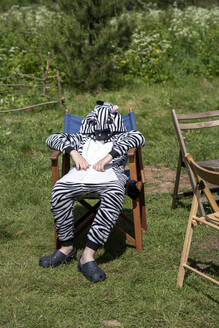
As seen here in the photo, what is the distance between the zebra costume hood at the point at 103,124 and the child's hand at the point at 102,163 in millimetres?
337

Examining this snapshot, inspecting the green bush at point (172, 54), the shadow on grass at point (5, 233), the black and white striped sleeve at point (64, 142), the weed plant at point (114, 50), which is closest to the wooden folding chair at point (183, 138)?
Answer: the black and white striped sleeve at point (64, 142)

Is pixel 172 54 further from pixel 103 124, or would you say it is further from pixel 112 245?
pixel 112 245

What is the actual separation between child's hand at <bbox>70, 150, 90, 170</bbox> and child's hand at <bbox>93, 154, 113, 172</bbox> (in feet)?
0.27

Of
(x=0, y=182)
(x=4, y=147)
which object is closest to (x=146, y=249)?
(x=0, y=182)

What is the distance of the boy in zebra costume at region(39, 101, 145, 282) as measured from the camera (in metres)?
3.71

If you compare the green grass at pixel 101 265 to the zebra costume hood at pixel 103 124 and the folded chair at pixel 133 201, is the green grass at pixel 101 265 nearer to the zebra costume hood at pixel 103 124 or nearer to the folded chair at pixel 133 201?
the folded chair at pixel 133 201

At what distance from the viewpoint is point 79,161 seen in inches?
161

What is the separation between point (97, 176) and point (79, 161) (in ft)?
0.77

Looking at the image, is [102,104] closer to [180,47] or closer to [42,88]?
[42,88]

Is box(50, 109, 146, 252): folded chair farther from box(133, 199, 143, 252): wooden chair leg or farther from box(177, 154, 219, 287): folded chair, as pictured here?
box(177, 154, 219, 287): folded chair

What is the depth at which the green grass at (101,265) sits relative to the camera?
3.14 metres

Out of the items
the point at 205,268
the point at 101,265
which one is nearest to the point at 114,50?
the point at 101,265

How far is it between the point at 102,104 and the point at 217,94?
559 cm

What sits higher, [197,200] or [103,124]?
[103,124]
